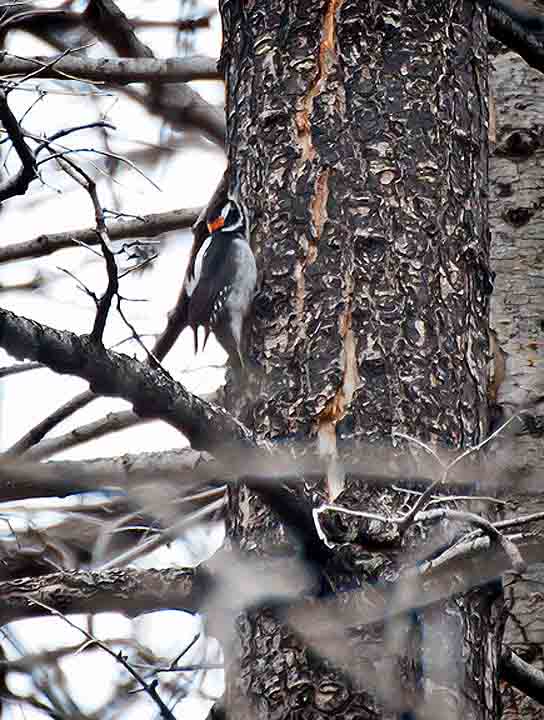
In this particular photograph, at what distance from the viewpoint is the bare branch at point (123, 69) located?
294cm

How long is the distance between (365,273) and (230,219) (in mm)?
426

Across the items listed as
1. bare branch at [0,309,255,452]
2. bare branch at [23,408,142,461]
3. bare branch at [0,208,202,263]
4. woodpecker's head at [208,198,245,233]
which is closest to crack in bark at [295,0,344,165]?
woodpecker's head at [208,198,245,233]

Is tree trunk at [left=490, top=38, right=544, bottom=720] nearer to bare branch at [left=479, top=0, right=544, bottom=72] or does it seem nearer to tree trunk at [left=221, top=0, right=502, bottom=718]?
bare branch at [left=479, top=0, right=544, bottom=72]

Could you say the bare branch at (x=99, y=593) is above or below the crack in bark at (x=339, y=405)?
below

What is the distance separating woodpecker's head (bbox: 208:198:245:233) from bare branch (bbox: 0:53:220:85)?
1.88 ft

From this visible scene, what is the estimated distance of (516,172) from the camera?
3.15 metres

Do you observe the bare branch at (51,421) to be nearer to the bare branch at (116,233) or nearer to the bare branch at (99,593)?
the bare branch at (116,233)

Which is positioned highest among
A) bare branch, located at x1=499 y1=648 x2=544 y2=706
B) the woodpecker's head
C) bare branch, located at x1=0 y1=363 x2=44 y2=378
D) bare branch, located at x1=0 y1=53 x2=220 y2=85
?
bare branch, located at x1=0 y1=53 x2=220 y2=85

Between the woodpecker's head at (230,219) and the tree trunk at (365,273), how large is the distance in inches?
2.0

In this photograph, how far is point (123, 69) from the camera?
304 centimetres

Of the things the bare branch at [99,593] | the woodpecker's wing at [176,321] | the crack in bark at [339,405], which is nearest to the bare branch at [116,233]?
the woodpecker's wing at [176,321]

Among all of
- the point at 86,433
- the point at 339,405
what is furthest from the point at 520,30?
the point at 86,433

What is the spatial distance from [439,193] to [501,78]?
1.19 m

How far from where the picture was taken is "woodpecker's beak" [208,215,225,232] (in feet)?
8.44
